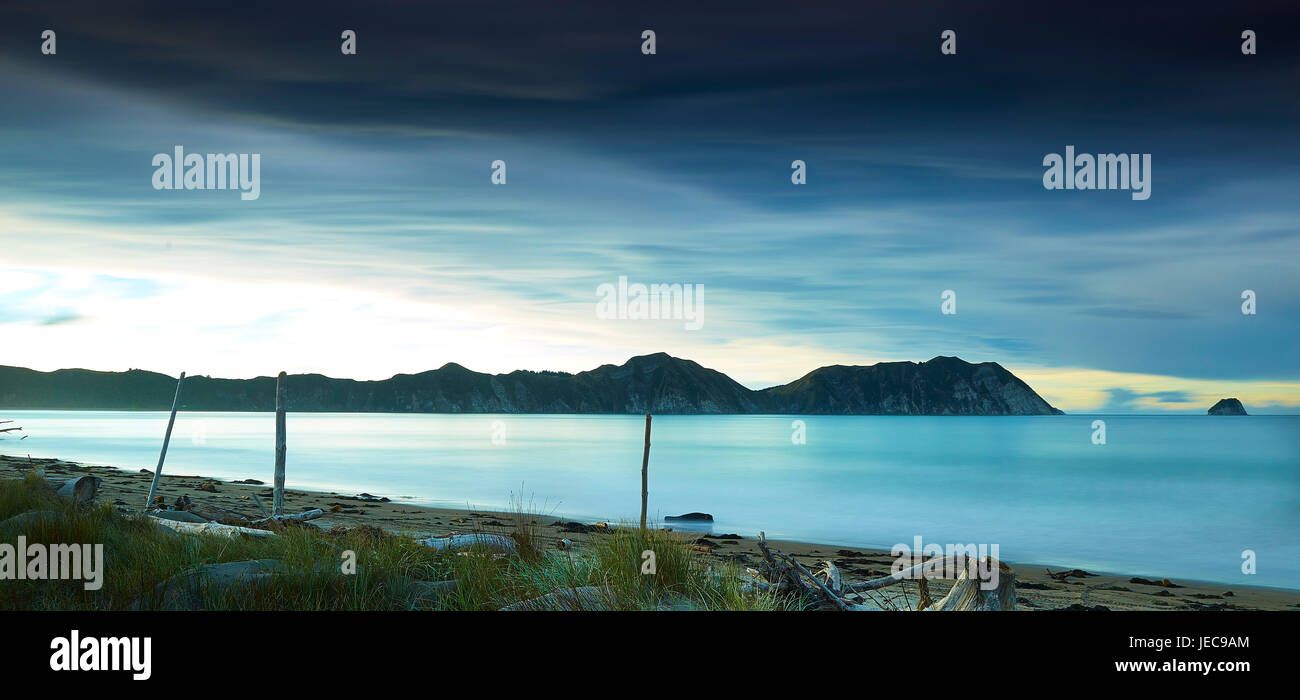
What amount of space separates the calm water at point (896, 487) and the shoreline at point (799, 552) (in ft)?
8.24

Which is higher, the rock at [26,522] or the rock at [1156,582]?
the rock at [26,522]

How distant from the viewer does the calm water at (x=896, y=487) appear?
93.6ft

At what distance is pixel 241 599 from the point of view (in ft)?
26.0

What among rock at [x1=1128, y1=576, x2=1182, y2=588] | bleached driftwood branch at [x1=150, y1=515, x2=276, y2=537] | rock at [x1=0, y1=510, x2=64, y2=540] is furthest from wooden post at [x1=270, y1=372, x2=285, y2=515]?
rock at [x1=1128, y1=576, x2=1182, y2=588]

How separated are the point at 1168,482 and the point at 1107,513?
1728cm

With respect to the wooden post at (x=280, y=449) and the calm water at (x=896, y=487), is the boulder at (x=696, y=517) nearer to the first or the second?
the calm water at (x=896, y=487)

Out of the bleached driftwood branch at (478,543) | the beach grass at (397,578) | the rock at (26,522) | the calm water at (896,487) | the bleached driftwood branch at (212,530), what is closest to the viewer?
the beach grass at (397,578)

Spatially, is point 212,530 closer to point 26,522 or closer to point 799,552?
point 26,522

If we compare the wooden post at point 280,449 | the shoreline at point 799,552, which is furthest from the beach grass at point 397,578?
the wooden post at point 280,449

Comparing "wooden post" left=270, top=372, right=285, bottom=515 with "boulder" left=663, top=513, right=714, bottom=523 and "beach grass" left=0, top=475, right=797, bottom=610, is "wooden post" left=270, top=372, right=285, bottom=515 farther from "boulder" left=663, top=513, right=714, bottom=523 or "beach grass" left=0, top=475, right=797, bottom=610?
"boulder" left=663, top=513, right=714, bottom=523

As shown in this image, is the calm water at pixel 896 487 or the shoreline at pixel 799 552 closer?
the shoreline at pixel 799 552
